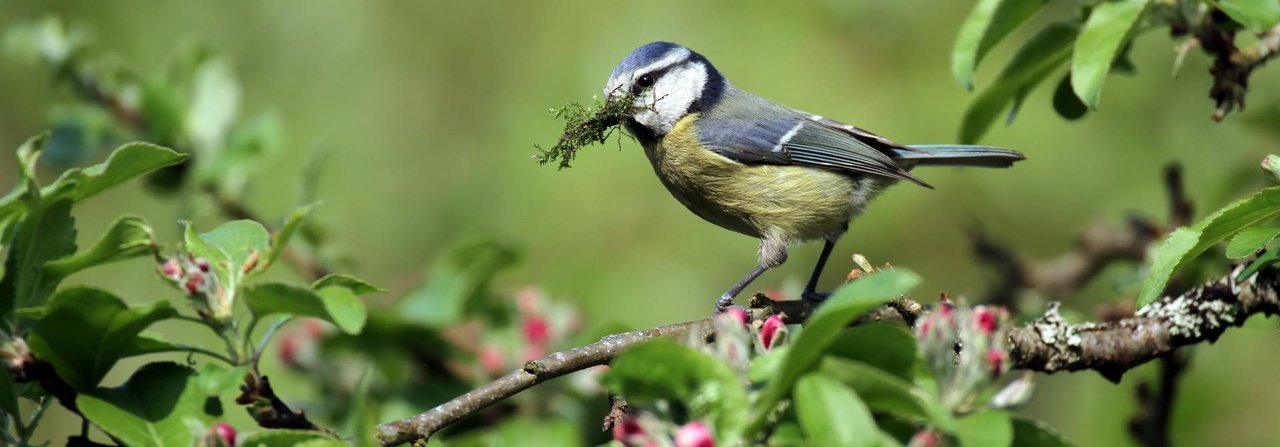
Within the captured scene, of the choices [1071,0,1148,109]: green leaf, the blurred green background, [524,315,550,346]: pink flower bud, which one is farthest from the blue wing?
[1071,0,1148,109]: green leaf

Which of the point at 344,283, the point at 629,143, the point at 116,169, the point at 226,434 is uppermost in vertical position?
the point at 629,143

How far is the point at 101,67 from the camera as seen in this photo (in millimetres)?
3449

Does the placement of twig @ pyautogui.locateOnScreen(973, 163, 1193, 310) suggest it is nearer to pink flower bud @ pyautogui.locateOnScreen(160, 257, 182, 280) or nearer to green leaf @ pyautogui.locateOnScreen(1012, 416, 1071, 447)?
green leaf @ pyautogui.locateOnScreen(1012, 416, 1071, 447)

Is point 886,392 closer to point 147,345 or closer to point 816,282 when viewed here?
point 147,345

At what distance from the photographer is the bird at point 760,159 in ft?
10.1

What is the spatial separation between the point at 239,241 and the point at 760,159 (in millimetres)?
1752

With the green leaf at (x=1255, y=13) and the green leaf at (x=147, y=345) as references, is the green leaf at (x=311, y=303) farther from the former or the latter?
the green leaf at (x=1255, y=13)

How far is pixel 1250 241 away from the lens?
5.32 feet

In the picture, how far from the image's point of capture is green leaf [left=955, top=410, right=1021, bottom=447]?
118 centimetres

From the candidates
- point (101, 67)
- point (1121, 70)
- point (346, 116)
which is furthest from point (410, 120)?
point (1121, 70)

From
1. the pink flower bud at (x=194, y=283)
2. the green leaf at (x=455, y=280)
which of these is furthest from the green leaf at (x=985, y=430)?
the green leaf at (x=455, y=280)

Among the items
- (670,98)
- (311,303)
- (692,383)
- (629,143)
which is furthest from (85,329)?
(629,143)

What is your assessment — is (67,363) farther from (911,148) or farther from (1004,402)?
(911,148)

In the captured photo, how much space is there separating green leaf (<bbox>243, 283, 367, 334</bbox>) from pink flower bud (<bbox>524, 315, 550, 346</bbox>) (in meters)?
1.40
